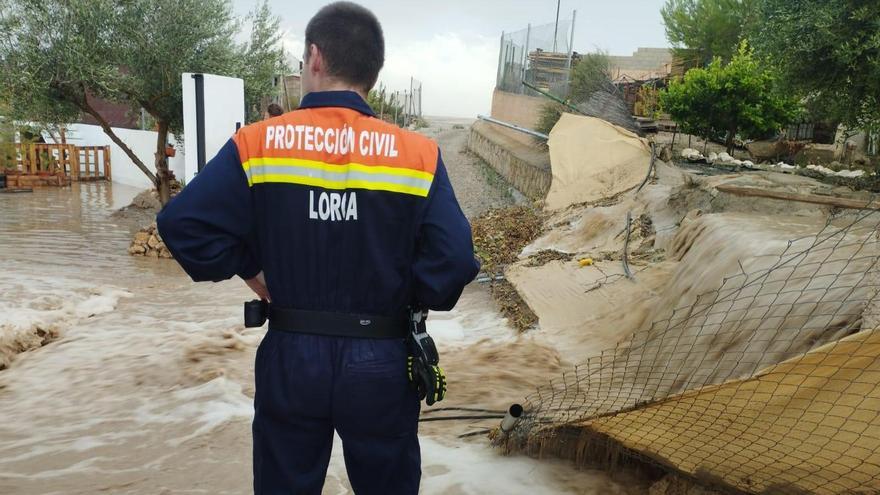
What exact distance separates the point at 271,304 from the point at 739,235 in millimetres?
3895

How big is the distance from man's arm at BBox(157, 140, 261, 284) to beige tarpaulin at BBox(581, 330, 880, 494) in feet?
5.94

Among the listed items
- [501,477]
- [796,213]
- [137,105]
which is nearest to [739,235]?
[796,213]

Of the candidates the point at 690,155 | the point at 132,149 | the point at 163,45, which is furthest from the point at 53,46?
the point at 690,155

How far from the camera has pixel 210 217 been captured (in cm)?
193

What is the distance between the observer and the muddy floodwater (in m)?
3.55

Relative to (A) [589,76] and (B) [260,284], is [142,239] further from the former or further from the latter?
(B) [260,284]

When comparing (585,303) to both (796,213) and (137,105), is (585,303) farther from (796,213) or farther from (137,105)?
(137,105)

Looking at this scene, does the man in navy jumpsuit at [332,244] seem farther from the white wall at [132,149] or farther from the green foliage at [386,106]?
the green foliage at [386,106]

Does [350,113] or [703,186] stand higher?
[350,113]

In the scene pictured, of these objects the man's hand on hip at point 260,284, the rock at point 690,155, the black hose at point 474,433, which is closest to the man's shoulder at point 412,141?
the man's hand on hip at point 260,284

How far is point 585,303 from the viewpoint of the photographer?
240 inches

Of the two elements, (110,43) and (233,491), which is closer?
(233,491)

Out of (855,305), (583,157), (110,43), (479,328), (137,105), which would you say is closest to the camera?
(855,305)

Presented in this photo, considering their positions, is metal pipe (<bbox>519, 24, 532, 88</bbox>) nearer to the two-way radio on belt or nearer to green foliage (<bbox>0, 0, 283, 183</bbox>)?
green foliage (<bbox>0, 0, 283, 183</bbox>)
